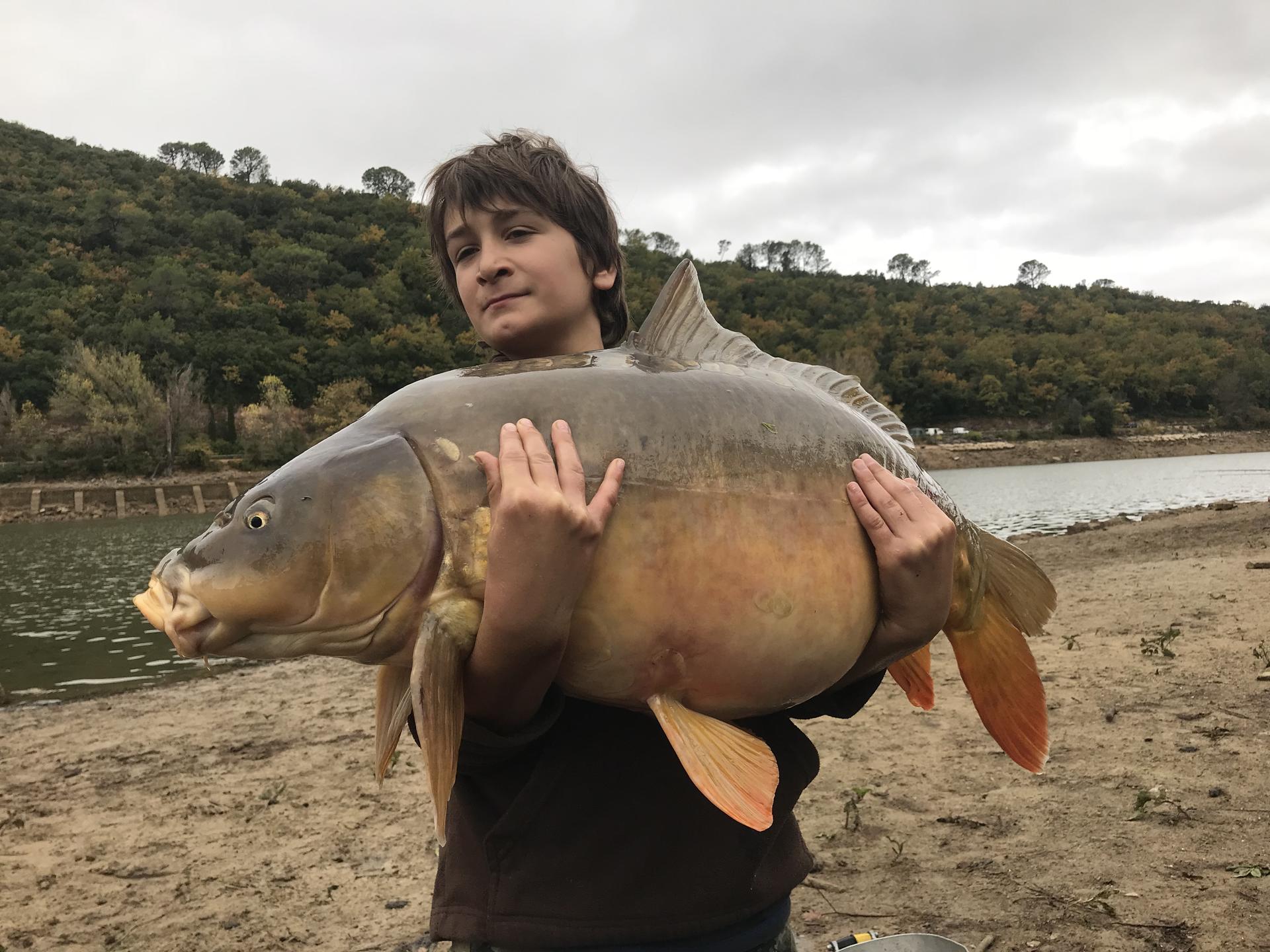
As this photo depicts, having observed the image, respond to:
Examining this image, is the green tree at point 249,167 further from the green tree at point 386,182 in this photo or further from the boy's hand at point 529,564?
the boy's hand at point 529,564

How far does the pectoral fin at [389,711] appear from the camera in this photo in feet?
3.98

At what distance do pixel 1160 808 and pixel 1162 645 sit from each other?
3.19 meters

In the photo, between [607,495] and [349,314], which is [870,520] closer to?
[607,495]

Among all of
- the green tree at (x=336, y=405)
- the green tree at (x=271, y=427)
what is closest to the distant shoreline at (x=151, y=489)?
the green tree at (x=271, y=427)

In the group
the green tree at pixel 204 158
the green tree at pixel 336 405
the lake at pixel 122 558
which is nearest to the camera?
the lake at pixel 122 558

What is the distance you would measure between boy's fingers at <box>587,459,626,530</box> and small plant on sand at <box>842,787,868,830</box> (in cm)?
313

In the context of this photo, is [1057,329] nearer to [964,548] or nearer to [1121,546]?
[1121,546]

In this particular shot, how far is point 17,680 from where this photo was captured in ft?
29.5

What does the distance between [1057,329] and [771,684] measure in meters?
104

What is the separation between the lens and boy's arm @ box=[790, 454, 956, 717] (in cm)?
154

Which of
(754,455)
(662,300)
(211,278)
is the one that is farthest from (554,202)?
(211,278)

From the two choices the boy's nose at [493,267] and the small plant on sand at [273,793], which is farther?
the small plant on sand at [273,793]

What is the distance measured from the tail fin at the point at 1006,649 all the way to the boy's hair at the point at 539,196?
117 centimetres

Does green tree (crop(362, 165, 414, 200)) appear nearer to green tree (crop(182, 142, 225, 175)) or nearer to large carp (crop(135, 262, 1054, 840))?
green tree (crop(182, 142, 225, 175))
